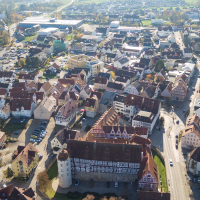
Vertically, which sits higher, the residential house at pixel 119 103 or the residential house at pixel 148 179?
the residential house at pixel 148 179

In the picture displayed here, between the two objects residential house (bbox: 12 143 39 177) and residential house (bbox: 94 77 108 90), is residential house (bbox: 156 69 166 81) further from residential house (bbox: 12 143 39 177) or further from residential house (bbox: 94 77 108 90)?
residential house (bbox: 12 143 39 177)

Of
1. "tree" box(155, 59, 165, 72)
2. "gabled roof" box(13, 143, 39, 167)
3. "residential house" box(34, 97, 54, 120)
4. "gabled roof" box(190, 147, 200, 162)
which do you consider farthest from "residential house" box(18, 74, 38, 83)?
"gabled roof" box(190, 147, 200, 162)

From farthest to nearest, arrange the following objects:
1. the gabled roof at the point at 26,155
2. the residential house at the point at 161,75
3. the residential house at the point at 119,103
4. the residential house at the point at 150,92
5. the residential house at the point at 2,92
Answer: the residential house at the point at 161,75 → the residential house at the point at 2,92 → the residential house at the point at 150,92 → the residential house at the point at 119,103 → the gabled roof at the point at 26,155

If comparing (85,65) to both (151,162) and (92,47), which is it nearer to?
(92,47)

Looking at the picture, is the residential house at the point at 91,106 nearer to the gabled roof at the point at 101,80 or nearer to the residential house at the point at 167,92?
the gabled roof at the point at 101,80

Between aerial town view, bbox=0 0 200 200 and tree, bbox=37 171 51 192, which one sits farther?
aerial town view, bbox=0 0 200 200

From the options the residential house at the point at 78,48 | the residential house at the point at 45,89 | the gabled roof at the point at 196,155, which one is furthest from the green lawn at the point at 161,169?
the residential house at the point at 78,48

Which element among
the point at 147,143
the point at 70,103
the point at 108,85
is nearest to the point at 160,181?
the point at 147,143
